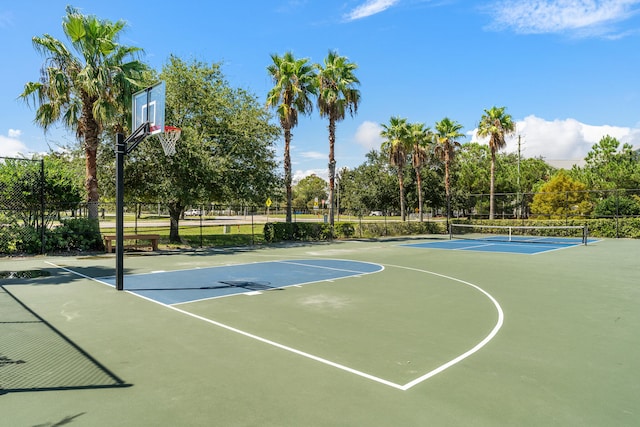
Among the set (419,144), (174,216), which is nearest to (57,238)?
(174,216)

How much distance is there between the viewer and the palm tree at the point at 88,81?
1719cm

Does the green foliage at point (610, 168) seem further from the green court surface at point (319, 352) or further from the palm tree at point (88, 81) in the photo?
the palm tree at point (88, 81)

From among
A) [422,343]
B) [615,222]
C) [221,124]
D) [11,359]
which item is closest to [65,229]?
[221,124]

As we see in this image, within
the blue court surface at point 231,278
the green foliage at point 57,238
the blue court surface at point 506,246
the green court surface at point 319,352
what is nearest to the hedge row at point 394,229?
the blue court surface at point 506,246

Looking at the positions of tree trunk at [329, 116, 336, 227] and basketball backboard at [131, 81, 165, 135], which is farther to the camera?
tree trunk at [329, 116, 336, 227]

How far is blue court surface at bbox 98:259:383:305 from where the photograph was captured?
10.1 meters

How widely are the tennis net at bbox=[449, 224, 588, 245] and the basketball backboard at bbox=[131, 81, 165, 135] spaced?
24.2 metres

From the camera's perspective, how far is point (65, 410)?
4.09 metres

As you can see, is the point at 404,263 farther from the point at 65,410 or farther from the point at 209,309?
the point at 65,410

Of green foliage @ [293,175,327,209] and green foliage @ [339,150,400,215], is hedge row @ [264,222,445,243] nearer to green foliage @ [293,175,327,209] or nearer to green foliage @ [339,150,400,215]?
green foliage @ [339,150,400,215]

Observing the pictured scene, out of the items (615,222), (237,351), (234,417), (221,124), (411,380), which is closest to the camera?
(234,417)

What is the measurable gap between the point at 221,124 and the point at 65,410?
68.8 feet

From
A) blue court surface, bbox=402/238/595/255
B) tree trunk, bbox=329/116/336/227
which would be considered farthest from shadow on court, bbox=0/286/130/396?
tree trunk, bbox=329/116/336/227

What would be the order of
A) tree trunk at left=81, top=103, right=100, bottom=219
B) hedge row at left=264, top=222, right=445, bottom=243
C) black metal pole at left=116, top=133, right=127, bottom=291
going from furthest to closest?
hedge row at left=264, top=222, right=445, bottom=243
tree trunk at left=81, top=103, right=100, bottom=219
black metal pole at left=116, top=133, right=127, bottom=291
